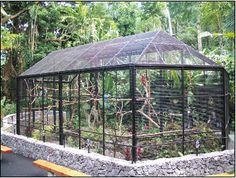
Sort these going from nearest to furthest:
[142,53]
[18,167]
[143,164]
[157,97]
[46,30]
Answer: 1. [143,164]
2. [142,53]
3. [157,97]
4. [18,167]
5. [46,30]

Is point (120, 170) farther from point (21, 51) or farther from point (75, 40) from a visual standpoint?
point (75, 40)

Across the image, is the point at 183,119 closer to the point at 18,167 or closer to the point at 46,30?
the point at 18,167

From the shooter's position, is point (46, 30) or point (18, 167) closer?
point (18, 167)

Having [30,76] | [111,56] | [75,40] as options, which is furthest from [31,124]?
[75,40]

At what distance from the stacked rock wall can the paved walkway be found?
61 centimetres

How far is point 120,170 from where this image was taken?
579 cm

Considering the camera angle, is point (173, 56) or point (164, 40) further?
point (164, 40)

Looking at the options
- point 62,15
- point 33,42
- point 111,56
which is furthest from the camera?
point 62,15

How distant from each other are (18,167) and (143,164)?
3193mm

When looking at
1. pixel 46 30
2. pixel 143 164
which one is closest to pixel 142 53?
pixel 143 164

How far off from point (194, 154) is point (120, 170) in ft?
5.60

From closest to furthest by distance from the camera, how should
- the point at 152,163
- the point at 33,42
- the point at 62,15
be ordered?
the point at 152,163
the point at 33,42
the point at 62,15

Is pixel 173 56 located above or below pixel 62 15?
below

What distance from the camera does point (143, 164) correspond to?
5.67 m
